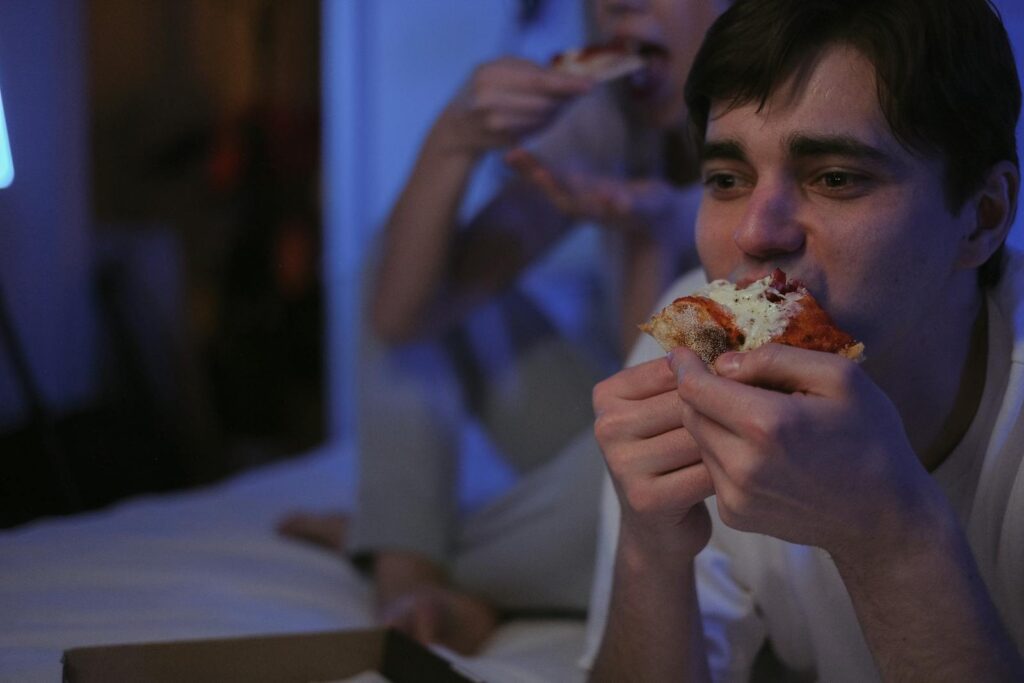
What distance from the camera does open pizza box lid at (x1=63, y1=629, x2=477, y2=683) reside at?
0.90 m

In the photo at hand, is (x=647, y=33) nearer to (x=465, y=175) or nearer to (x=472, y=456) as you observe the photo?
(x=465, y=175)

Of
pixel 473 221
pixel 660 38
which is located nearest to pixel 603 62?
pixel 660 38

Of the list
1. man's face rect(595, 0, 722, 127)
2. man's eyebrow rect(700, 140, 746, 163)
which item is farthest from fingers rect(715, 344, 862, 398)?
man's face rect(595, 0, 722, 127)

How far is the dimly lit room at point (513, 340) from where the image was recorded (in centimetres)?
72

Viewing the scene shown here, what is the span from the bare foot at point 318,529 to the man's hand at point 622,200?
24.2 inches

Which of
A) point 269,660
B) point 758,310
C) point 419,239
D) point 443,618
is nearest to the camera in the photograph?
point 758,310

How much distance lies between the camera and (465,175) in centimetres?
134

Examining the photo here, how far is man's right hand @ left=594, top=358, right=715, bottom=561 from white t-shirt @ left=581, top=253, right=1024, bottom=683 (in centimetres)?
22

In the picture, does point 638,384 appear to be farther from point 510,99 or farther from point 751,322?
point 510,99

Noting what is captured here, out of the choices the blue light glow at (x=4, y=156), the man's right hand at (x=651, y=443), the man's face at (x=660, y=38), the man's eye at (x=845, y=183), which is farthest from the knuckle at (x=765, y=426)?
the blue light glow at (x=4, y=156)

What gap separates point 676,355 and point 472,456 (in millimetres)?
893

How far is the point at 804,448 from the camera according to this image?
588 millimetres

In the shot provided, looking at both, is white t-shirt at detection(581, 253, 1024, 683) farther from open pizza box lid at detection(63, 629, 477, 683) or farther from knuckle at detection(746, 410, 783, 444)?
knuckle at detection(746, 410, 783, 444)

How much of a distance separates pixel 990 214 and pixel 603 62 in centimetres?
58
